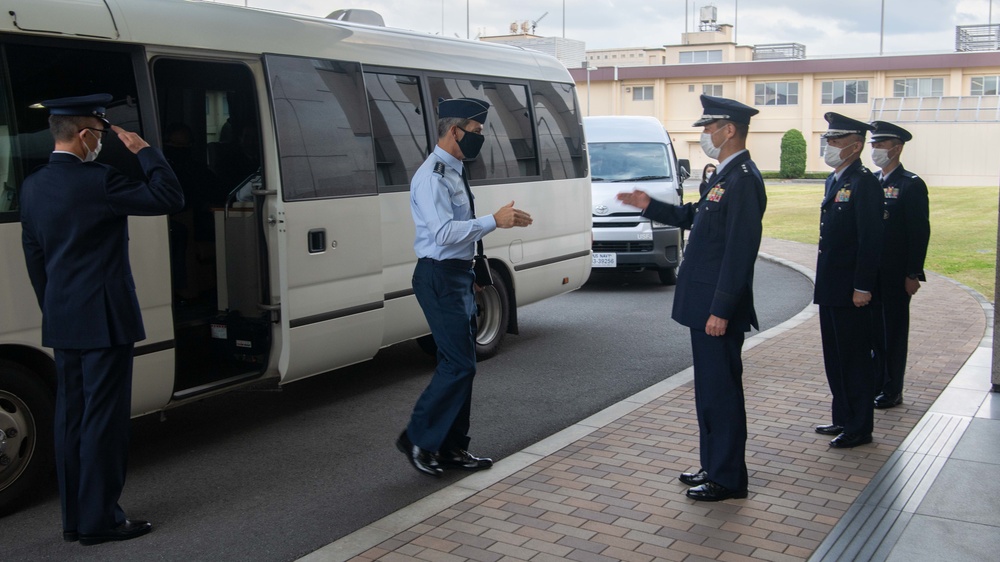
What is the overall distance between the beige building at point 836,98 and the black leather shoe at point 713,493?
164 ft

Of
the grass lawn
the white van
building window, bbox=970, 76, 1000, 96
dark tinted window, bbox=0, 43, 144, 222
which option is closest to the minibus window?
dark tinted window, bbox=0, 43, 144, 222

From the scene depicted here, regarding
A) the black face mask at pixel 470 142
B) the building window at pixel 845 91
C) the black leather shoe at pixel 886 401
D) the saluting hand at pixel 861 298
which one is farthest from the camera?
the building window at pixel 845 91

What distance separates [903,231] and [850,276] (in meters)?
1.18

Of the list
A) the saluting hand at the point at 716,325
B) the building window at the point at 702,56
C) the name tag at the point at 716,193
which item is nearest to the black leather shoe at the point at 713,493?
the saluting hand at the point at 716,325

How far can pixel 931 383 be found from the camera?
7.94 m

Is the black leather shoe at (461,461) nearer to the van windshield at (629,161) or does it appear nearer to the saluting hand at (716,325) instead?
the saluting hand at (716,325)

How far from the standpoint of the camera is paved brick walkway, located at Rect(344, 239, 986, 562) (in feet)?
15.2

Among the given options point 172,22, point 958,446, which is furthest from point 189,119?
point 958,446

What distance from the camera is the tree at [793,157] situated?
2394 inches

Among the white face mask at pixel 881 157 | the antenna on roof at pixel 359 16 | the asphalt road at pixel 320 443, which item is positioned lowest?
the asphalt road at pixel 320 443

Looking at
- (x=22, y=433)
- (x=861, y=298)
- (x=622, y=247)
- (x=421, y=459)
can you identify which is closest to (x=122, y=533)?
(x=22, y=433)

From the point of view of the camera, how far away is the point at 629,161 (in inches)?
586

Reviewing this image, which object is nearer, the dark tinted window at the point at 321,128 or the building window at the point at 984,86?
the dark tinted window at the point at 321,128

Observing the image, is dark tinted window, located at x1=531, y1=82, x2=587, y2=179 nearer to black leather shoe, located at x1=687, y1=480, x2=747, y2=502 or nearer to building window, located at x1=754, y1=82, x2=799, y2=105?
black leather shoe, located at x1=687, y1=480, x2=747, y2=502
